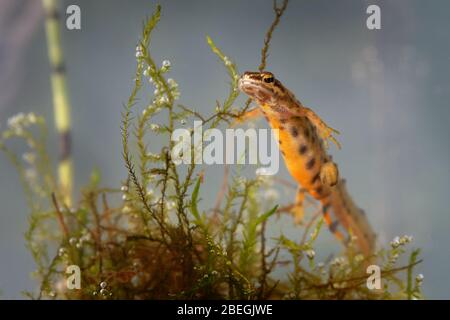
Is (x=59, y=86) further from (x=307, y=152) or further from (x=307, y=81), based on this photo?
(x=307, y=152)

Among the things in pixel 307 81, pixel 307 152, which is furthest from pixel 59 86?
pixel 307 152

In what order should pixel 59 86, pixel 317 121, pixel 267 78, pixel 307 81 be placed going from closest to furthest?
pixel 267 78, pixel 317 121, pixel 307 81, pixel 59 86

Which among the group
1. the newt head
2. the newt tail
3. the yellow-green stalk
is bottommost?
the newt tail

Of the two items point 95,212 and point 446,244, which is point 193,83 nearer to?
point 95,212

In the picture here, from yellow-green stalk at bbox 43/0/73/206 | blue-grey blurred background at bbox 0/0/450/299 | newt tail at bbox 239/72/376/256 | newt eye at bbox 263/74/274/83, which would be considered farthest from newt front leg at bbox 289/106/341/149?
yellow-green stalk at bbox 43/0/73/206

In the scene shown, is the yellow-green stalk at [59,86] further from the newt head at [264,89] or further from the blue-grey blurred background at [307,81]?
the newt head at [264,89]

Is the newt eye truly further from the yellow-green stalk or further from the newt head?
the yellow-green stalk

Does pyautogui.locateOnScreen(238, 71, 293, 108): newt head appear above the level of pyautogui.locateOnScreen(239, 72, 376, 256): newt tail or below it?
above

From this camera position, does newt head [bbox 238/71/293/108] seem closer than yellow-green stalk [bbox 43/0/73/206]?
Yes
